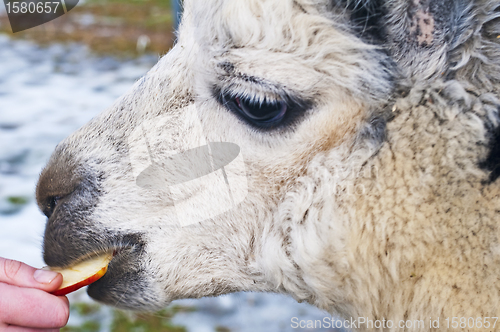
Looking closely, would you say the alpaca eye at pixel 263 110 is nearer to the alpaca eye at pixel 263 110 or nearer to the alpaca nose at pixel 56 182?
the alpaca eye at pixel 263 110

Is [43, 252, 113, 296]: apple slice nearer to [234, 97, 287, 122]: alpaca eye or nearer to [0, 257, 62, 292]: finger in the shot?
[0, 257, 62, 292]: finger

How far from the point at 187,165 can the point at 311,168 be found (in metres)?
0.48

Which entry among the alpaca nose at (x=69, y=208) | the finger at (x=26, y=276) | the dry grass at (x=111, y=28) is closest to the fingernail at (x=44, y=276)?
the finger at (x=26, y=276)

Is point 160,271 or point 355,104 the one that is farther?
point 160,271

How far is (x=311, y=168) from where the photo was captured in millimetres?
1630

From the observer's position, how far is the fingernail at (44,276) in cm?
170

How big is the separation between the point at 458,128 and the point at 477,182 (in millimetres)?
181

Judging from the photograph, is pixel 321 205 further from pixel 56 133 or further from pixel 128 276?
pixel 56 133

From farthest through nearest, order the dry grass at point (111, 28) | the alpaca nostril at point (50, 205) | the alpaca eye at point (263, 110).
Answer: the dry grass at point (111, 28)
the alpaca nostril at point (50, 205)
the alpaca eye at point (263, 110)

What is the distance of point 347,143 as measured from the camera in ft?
5.25

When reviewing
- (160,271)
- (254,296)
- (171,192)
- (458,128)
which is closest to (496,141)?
(458,128)

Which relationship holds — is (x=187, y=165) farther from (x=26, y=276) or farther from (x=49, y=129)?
(x=49, y=129)

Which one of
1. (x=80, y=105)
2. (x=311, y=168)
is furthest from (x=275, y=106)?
(x=80, y=105)

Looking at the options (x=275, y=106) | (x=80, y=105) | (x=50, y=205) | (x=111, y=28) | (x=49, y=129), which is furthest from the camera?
(x=111, y=28)
